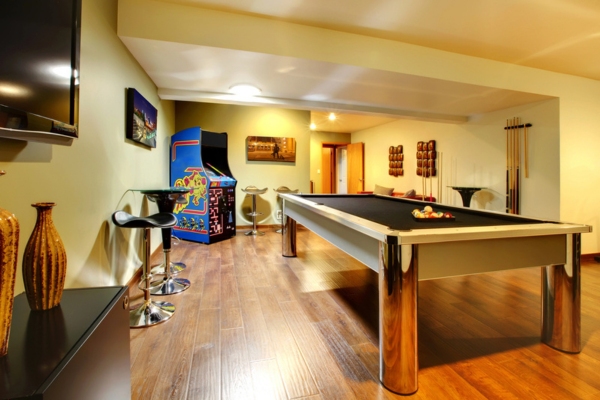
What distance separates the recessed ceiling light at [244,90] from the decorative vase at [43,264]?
117 inches

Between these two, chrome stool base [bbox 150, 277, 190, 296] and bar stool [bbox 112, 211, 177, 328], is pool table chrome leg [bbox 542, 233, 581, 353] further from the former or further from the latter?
chrome stool base [bbox 150, 277, 190, 296]

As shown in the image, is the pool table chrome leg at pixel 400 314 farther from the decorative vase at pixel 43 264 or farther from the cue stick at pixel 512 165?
the cue stick at pixel 512 165

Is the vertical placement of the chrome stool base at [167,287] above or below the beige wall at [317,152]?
below

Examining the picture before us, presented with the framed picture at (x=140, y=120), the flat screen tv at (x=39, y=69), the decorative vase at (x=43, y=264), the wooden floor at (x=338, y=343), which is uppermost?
the framed picture at (x=140, y=120)

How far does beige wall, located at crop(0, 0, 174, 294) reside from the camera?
1.22 meters

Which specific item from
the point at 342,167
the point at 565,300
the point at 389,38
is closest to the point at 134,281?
the point at 565,300

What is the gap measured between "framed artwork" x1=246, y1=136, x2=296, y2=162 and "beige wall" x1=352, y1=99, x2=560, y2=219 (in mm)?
2733

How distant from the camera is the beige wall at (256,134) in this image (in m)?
5.54

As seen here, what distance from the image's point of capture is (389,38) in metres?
2.89

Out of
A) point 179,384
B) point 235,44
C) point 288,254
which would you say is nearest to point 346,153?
point 288,254

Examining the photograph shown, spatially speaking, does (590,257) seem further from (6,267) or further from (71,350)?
(6,267)

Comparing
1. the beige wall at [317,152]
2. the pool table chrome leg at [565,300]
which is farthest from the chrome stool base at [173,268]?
the beige wall at [317,152]

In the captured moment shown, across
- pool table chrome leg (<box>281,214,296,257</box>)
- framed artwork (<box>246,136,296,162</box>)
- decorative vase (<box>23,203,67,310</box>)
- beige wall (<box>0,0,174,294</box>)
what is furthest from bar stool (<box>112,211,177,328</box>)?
framed artwork (<box>246,136,296,162</box>)

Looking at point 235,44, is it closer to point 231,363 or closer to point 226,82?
point 226,82
